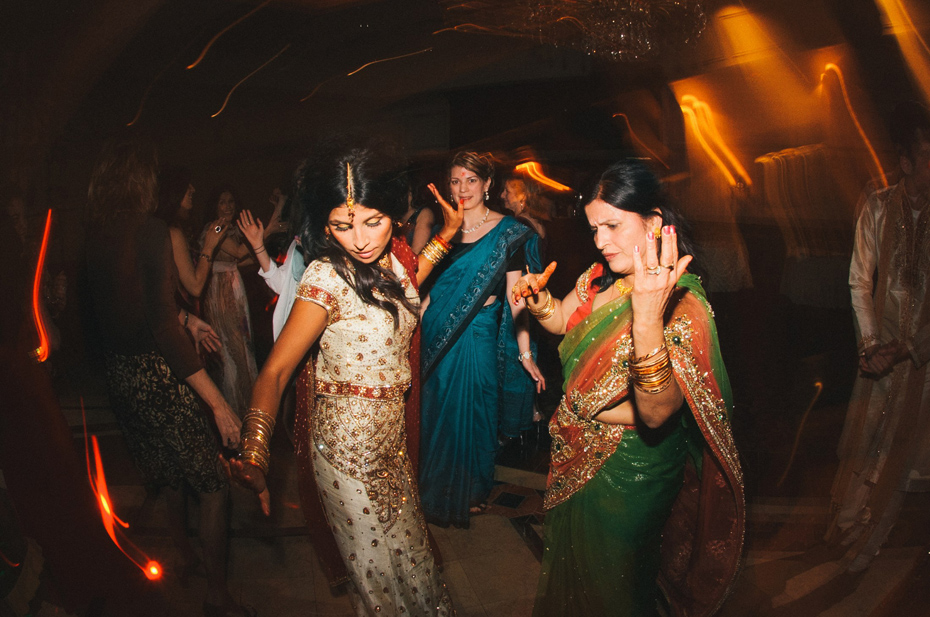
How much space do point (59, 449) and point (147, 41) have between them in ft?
3.21

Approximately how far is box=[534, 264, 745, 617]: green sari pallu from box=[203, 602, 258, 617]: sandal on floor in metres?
0.85

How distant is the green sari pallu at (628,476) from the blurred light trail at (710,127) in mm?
1344

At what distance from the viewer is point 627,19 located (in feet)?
6.42

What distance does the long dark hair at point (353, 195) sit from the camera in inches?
43.6

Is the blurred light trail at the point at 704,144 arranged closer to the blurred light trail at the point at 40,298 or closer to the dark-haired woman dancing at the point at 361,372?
the dark-haired woman dancing at the point at 361,372

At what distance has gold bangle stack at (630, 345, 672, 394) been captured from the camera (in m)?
0.88

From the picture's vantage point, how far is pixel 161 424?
4.40 feet

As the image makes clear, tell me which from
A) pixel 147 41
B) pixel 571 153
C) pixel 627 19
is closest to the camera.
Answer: pixel 147 41

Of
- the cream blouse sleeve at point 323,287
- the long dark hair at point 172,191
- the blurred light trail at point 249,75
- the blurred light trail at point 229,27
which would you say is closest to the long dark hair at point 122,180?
the long dark hair at point 172,191

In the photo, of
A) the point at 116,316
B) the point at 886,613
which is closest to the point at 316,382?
the point at 116,316

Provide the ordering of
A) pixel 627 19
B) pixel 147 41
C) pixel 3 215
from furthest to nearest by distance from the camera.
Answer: pixel 627 19
pixel 147 41
pixel 3 215

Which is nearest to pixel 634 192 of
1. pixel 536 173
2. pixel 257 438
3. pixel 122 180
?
pixel 257 438

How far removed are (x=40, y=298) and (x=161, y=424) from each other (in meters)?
0.42

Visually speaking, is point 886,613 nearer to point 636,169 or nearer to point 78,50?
point 636,169
